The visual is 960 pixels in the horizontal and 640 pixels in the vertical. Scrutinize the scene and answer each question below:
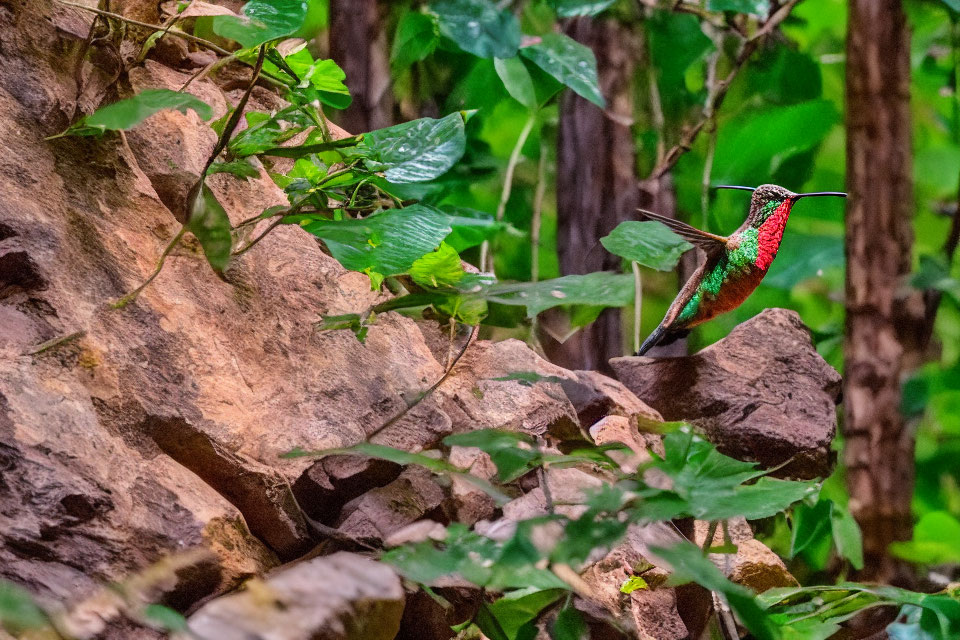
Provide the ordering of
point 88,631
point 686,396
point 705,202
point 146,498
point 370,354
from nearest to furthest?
point 88,631, point 146,498, point 370,354, point 686,396, point 705,202

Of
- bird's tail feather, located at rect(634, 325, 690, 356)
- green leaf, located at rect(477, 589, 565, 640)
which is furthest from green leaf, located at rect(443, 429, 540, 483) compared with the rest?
bird's tail feather, located at rect(634, 325, 690, 356)

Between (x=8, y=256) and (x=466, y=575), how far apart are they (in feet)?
1.99

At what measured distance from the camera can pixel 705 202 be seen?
2.00m

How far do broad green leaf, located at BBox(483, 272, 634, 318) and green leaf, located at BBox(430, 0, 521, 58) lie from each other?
79 centimetres

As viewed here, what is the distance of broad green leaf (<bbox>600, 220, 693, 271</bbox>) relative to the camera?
3.43 ft

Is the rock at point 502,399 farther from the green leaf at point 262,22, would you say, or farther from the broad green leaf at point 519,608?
the green leaf at point 262,22

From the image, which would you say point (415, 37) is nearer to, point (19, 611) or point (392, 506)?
point (392, 506)

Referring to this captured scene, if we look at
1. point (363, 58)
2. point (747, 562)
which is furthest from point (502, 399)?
point (363, 58)

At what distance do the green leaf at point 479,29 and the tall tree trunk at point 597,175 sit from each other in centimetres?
59

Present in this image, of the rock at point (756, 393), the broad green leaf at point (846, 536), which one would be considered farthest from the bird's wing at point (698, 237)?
the broad green leaf at point (846, 536)

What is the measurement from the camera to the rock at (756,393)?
4.65 ft

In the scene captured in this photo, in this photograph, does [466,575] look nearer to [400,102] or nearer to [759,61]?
[400,102]

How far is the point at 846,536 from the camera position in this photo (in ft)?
5.10

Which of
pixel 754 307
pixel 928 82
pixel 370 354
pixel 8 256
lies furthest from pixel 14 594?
pixel 928 82
